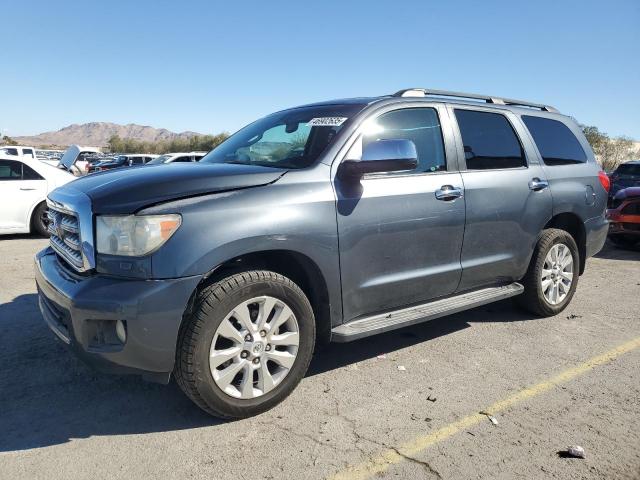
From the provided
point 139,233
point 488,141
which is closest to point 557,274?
point 488,141

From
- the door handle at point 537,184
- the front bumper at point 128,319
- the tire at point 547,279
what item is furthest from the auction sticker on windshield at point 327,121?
the tire at point 547,279

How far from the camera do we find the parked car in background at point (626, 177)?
12641mm

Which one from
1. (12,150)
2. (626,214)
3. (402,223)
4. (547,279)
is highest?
(12,150)

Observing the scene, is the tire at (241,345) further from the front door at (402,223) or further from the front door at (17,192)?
the front door at (17,192)

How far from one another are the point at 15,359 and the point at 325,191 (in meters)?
2.57

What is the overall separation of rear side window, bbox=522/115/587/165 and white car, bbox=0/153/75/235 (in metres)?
8.18

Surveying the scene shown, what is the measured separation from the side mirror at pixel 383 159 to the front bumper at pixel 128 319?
3.94 ft

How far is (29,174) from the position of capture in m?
9.57

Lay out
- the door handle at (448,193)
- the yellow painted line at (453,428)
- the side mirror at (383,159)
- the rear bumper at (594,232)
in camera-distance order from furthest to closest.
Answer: the rear bumper at (594,232)
the door handle at (448,193)
the side mirror at (383,159)
the yellow painted line at (453,428)

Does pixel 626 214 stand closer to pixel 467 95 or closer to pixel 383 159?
pixel 467 95

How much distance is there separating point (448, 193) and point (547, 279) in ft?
5.58

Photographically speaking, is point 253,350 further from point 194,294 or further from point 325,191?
point 325,191

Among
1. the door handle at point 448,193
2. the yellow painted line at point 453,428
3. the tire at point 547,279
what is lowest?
the yellow painted line at point 453,428

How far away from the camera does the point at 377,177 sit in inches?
140
